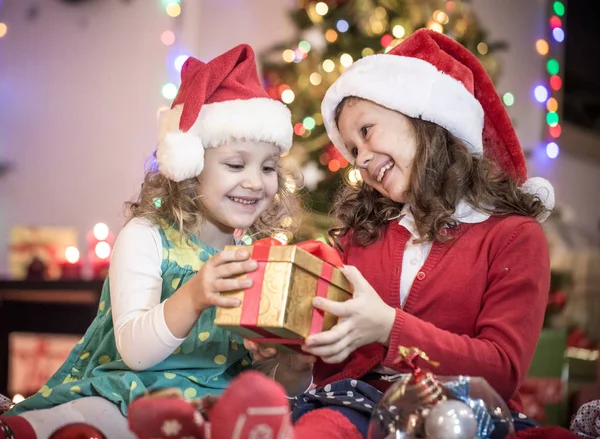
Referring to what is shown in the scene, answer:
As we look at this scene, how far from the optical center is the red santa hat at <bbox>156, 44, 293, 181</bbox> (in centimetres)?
156

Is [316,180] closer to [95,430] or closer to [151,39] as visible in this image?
[151,39]

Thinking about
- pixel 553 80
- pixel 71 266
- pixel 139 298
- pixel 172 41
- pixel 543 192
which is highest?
pixel 553 80

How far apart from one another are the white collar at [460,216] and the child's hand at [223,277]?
493 mm

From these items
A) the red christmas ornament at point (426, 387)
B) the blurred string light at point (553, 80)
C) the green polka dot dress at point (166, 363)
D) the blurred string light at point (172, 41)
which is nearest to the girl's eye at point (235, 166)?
the green polka dot dress at point (166, 363)

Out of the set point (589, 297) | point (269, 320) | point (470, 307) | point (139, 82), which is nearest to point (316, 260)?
point (269, 320)

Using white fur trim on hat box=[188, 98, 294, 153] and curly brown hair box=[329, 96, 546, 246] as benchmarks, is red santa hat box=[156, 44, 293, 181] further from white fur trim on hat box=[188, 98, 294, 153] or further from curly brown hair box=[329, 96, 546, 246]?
curly brown hair box=[329, 96, 546, 246]

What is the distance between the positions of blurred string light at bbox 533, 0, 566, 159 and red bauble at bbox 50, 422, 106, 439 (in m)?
4.02

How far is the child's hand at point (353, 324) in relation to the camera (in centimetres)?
120

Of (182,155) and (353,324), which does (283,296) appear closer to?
(353,324)

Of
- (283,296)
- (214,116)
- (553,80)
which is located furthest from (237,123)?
(553,80)

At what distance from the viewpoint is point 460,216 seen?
1.54 meters

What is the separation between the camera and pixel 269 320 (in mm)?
1145

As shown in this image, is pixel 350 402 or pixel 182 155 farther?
pixel 182 155

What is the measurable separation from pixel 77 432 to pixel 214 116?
0.69 metres
